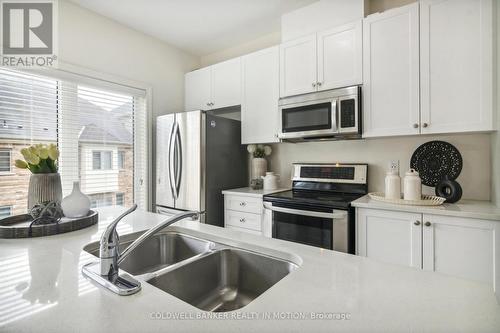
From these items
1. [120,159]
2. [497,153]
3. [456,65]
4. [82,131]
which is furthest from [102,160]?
[497,153]

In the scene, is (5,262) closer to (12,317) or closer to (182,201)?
(12,317)

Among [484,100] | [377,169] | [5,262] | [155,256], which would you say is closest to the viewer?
[5,262]

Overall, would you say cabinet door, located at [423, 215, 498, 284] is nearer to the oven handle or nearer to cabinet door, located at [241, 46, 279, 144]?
the oven handle

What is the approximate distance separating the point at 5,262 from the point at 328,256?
3.68ft

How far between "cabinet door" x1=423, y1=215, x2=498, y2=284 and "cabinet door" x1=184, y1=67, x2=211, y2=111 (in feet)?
8.30

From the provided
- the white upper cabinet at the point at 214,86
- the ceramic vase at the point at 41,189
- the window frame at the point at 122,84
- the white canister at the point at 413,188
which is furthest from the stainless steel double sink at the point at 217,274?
the white upper cabinet at the point at 214,86

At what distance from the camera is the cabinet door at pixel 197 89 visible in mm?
3161

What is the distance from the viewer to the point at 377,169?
2.38 metres

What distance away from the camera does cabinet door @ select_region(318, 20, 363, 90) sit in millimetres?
2135

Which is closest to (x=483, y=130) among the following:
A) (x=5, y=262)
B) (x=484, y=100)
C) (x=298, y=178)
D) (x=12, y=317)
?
(x=484, y=100)

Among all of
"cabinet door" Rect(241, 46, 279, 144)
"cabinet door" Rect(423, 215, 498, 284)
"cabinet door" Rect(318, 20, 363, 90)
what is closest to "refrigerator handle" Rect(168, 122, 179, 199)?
"cabinet door" Rect(241, 46, 279, 144)

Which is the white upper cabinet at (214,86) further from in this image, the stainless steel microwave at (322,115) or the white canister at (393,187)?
the white canister at (393,187)

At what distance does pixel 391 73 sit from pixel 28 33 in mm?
3012

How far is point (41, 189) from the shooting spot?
4.30 ft
